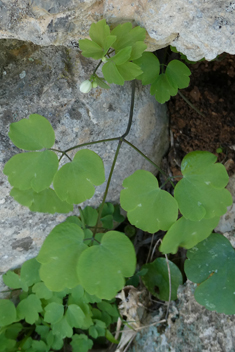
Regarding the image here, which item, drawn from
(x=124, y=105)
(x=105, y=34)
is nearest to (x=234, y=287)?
(x=124, y=105)

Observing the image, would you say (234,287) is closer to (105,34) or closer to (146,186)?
(146,186)

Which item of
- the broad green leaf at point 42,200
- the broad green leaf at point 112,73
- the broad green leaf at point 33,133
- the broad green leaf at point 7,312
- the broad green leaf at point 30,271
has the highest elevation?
the broad green leaf at point 112,73

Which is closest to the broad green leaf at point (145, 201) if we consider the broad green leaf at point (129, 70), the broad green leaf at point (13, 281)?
the broad green leaf at point (129, 70)

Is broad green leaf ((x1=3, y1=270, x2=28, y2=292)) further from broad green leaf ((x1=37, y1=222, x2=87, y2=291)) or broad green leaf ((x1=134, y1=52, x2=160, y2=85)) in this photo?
broad green leaf ((x1=134, y1=52, x2=160, y2=85))

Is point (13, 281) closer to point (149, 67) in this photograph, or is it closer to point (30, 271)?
point (30, 271)

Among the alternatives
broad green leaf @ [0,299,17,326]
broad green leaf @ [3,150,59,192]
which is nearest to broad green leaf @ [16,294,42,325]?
broad green leaf @ [0,299,17,326]

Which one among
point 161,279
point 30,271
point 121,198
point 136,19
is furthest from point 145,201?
point 30,271

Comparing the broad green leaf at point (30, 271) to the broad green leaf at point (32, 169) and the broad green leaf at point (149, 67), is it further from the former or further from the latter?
the broad green leaf at point (149, 67)
